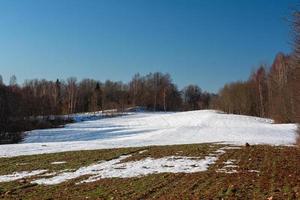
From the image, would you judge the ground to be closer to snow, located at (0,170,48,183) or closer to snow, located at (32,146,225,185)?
snow, located at (32,146,225,185)

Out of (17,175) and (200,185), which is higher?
(200,185)

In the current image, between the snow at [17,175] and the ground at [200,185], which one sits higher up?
the ground at [200,185]

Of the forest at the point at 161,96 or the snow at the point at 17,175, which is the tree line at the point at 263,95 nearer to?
the forest at the point at 161,96

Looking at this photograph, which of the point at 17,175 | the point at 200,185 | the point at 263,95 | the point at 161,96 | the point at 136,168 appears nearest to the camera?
the point at 200,185

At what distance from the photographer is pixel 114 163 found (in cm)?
2225

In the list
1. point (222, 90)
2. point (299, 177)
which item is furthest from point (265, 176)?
point (222, 90)

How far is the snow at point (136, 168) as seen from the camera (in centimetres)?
1792

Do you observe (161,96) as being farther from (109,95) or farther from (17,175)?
(17,175)

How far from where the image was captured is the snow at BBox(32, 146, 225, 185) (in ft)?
58.8

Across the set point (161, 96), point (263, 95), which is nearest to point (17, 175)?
point (263, 95)

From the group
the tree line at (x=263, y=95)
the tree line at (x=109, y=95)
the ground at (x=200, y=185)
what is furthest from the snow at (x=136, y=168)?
the tree line at (x=109, y=95)

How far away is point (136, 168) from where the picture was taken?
19812 millimetres

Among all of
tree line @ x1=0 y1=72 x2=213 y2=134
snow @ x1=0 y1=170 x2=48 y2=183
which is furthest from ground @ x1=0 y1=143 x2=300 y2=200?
tree line @ x1=0 y1=72 x2=213 y2=134

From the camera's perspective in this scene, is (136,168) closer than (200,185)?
No
